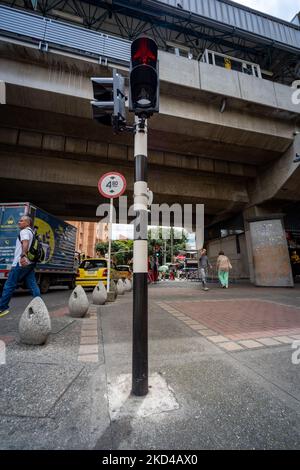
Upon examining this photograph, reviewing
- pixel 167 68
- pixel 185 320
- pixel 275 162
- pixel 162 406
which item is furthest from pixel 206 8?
pixel 162 406

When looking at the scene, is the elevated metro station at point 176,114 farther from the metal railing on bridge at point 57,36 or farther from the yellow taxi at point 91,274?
the yellow taxi at point 91,274

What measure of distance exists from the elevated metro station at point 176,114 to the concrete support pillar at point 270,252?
0.05m

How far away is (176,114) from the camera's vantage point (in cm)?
842

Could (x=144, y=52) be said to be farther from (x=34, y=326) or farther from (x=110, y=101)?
(x=34, y=326)

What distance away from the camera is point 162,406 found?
1679 mm

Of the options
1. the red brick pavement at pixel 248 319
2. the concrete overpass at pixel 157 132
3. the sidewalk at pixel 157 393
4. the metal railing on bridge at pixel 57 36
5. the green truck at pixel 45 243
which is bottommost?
the sidewalk at pixel 157 393

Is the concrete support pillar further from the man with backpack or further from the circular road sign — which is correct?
the man with backpack

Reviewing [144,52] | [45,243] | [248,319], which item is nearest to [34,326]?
[144,52]

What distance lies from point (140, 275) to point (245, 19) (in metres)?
16.5

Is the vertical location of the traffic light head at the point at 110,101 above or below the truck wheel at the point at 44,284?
above

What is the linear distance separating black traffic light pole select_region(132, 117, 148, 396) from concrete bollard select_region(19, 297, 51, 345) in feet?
5.53

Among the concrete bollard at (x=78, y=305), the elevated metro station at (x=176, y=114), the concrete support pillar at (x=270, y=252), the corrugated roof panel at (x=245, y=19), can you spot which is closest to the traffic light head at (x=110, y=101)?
the concrete bollard at (x=78, y=305)

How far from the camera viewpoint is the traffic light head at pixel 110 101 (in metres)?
2.11
